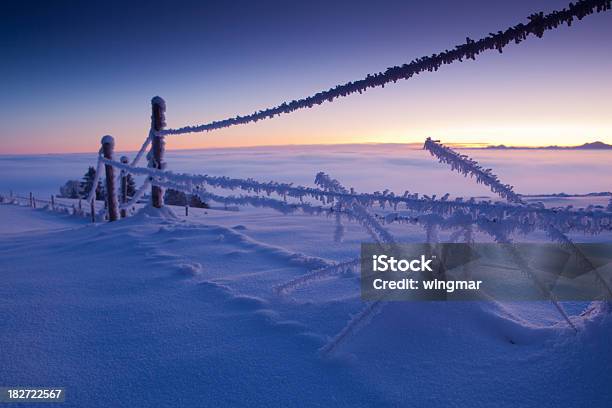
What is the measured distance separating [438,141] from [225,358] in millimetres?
1604

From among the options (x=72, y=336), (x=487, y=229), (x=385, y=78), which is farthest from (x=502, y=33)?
(x=72, y=336)

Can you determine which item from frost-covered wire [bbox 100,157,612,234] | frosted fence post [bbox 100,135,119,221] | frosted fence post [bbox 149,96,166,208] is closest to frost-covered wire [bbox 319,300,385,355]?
frost-covered wire [bbox 100,157,612,234]

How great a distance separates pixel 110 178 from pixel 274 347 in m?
5.84

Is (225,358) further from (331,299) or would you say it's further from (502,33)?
(502,33)

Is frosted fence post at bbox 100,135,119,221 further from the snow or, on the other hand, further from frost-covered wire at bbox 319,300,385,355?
frost-covered wire at bbox 319,300,385,355

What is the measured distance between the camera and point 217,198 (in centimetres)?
347

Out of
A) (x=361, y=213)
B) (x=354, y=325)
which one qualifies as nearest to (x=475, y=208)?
(x=361, y=213)

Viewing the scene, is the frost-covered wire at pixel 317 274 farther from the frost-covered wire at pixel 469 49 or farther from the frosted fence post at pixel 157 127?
the frosted fence post at pixel 157 127

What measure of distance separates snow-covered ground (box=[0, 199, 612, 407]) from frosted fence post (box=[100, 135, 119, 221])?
12.3 ft

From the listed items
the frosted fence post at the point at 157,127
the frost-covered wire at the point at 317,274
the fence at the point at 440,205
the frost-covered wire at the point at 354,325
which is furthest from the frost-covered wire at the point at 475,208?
the frosted fence post at the point at 157,127

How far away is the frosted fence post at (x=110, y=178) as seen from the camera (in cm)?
606

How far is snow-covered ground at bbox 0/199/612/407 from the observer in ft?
4.66

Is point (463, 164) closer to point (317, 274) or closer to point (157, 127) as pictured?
point (317, 274)

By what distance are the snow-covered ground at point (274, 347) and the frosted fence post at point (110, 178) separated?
3.74m
